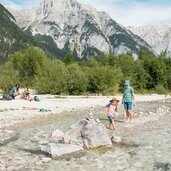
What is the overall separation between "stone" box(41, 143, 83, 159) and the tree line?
45.4 metres

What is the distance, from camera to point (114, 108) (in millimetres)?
21875

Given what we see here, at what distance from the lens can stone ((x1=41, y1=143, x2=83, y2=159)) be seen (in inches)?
566

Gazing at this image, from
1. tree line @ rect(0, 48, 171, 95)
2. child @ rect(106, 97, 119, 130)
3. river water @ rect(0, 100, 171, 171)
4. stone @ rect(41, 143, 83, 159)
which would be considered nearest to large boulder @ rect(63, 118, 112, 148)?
river water @ rect(0, 100, 171, 171)

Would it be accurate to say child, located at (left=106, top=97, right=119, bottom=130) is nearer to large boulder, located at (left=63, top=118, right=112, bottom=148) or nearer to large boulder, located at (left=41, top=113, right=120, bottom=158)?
large boulder, located at (left=41, top=113, right=120, bottom=158)

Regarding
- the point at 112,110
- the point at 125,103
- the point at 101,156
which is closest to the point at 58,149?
the point at 101,156

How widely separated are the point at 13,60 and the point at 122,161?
3341 inches

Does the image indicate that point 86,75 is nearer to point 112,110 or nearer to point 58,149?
point 112,110

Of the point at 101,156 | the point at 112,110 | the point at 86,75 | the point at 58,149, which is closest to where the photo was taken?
the point at 101,156

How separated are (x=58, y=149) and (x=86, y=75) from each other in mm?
52008

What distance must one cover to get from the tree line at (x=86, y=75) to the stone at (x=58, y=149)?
149 ft

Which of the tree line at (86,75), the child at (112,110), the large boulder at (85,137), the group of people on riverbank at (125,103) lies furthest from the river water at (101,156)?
the tree line at (86,75)

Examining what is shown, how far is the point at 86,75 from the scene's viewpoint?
218 ft

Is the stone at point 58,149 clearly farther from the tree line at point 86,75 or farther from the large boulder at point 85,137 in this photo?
the tree line at point 86,75

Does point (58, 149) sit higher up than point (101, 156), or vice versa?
point (58, 149)
